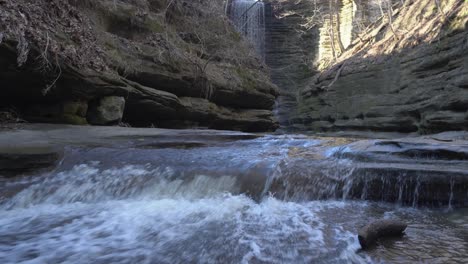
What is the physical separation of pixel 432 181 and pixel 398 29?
1500 centimetres

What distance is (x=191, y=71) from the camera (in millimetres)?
11523

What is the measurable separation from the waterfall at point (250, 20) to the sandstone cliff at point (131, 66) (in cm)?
→ 876

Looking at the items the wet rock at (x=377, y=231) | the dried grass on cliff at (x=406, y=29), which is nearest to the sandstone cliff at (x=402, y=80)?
the dried grass on cliff at (x=406, y=29)

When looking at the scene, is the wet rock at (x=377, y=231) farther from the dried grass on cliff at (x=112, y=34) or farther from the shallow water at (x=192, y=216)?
the dried grass on cliff at (x=112, y=34)

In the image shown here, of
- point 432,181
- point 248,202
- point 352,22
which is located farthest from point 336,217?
point 352,22

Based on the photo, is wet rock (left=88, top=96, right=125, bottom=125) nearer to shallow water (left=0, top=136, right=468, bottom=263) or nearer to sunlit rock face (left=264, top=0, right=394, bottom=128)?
shallow water (left=0, top=136, right=468, bottom=263)

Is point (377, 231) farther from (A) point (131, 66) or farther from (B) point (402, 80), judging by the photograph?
(B) point (402, 80)

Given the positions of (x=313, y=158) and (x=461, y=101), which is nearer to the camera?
(x=313, y=158)

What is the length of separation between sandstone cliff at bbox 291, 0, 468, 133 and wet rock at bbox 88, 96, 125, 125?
9986 mm

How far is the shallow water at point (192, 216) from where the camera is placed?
9.71 feet

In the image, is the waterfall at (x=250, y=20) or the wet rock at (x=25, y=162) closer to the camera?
the wet rock at (x=25, y=162)

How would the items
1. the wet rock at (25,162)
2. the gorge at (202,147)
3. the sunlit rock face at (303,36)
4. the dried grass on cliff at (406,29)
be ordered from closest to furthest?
the gorge at (202,147) → the wet rock at (25,162) → the dried grass on cliff at (406,29) → the sunlit rock face at (303,36)

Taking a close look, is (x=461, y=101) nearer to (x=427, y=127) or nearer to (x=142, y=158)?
(x=427, y=127)

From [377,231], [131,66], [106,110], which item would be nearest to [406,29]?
[131,66]
